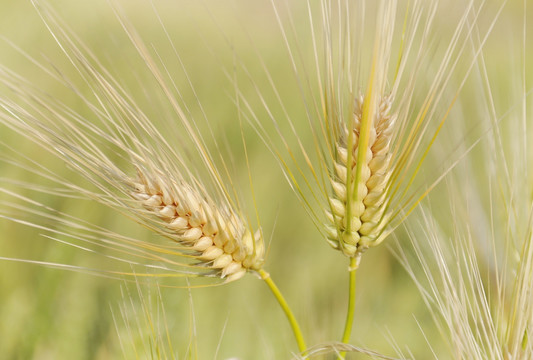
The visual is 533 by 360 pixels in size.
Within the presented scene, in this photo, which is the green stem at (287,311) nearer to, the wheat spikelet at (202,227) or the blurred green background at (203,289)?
the wheat spikelet at (202,227)

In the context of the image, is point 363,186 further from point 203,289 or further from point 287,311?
point 203,289

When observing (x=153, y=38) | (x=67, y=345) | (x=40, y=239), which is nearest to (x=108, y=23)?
(x=153, y=38)

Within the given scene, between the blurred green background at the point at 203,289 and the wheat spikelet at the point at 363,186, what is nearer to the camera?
the wheat spikelet at the point at 363,186

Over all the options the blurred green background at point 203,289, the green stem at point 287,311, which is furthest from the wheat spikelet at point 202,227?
the blurred green background at point 203,289

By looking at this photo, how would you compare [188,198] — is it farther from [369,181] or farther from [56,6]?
[56,6]

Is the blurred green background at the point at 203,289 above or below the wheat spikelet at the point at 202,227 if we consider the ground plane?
below

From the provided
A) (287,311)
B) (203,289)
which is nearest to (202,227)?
(287,311)

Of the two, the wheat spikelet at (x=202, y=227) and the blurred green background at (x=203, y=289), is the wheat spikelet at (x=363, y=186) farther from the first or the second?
the blurred green background at (x=203, y=289)
